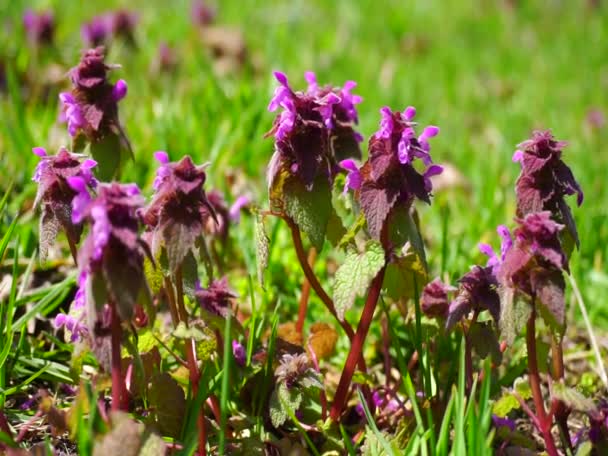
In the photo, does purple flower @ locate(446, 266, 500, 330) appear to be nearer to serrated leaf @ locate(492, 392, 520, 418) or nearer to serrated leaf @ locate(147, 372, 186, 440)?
serrated leaf @ locate(492, 392, 520, 418)

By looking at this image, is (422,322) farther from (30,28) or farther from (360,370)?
(30,28)

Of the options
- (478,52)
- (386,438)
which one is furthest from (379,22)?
(386,438)

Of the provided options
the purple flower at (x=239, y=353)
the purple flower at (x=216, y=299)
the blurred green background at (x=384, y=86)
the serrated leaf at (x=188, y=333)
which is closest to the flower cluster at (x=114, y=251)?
the serrated leaf at (x=188, y=333)

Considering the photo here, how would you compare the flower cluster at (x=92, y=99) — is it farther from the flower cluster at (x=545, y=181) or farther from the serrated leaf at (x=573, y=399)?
the serrated leaf at (x=573, y=399)

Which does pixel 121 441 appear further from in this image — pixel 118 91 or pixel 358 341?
pixel 118 91

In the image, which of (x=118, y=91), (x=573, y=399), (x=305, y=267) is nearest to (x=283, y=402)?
(x=305, y=267)
